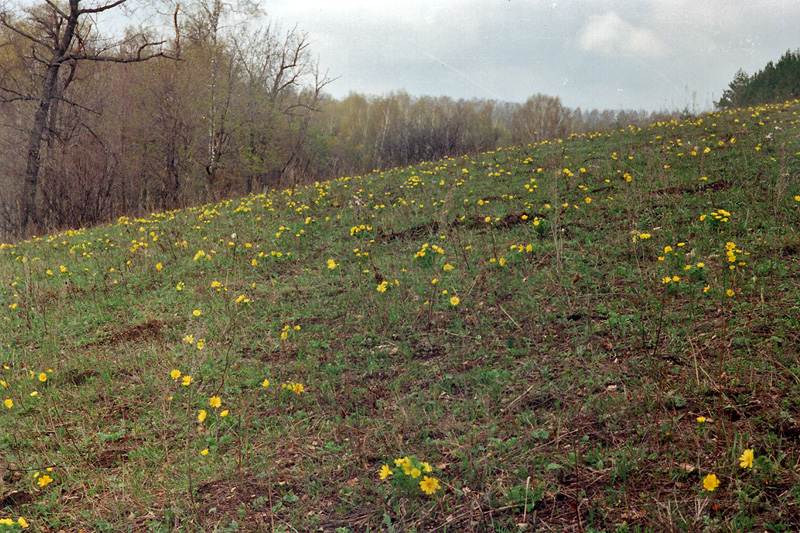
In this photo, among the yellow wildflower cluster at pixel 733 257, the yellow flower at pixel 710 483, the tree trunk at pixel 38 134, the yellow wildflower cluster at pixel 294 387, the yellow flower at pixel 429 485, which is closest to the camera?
the yellow flower at pixel 710 483

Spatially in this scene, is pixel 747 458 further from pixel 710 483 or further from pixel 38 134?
pixel 38 134

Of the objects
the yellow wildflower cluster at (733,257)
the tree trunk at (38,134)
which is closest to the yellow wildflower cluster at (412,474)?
the yellow wildflower cluster at (733,257)

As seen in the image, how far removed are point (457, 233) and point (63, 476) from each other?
4.46 m

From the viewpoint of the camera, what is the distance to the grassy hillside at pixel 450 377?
240 centimetres

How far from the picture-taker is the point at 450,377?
351 cm

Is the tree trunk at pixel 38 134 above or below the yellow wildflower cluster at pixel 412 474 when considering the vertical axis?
above

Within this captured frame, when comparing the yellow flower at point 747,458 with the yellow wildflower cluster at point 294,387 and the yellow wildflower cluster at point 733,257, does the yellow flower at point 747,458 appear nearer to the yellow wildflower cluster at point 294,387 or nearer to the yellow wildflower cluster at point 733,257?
the yellow wildflower cluster at point 733,257

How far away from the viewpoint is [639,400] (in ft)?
9.16

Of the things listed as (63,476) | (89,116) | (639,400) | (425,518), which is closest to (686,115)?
(639,400)

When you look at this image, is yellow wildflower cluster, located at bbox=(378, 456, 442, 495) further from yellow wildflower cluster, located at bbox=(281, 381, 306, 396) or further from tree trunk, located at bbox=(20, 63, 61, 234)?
tree trunk, located at bbox=(20, 63, 61, 234)

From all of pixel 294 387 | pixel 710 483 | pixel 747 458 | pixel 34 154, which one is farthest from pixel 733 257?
pixel 34 154

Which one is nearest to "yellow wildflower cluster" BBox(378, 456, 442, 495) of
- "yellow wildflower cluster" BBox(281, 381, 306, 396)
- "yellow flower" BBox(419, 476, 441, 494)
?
"yellow flower" BBox(419, 476, 441, 494)

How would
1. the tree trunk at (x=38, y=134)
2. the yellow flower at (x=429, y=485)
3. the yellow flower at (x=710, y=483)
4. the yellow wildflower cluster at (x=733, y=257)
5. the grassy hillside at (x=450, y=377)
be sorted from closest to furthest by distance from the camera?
the yellow flower at (x=710, y=483) → the yellow flower at (x=429, y=485) → the grassy hillside at (x=450, y=377) → the yellow wildflower cluster at (x=733, y=257) → the tree trunk at (x=38, y=134)

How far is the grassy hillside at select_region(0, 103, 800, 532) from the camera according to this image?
240 cm
